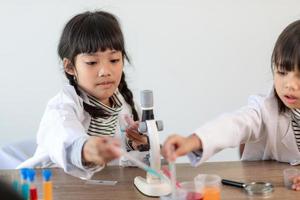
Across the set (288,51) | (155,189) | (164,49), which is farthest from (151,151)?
(164,49)

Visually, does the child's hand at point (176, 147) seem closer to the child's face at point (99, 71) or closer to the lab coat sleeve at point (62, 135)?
the lab coat sleeve at point (62, 135)

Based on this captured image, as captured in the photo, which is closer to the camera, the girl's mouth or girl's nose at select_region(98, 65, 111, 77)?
the girl's mouth

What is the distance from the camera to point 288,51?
3.61 ft

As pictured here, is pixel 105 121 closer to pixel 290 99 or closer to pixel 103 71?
pixel 103 71

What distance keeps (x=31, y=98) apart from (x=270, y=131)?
1.32 metres

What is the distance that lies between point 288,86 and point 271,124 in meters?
0.14

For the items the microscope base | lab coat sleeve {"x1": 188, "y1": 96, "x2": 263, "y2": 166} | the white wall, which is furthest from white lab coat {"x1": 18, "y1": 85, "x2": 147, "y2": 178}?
the white wall

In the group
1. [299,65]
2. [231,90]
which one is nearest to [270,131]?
[299,65]

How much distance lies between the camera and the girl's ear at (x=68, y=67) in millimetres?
1294

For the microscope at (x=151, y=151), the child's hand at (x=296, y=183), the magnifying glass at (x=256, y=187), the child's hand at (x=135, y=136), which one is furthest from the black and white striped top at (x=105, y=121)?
the child's hand at (x=296, y=183)

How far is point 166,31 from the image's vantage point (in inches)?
85.6

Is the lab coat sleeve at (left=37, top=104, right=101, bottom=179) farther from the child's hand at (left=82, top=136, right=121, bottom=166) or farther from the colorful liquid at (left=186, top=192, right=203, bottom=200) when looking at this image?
the colorful liquid at (left=186, top=192, right=203, bottom=200)

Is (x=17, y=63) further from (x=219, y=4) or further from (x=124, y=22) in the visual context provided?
(x=219, y=4)

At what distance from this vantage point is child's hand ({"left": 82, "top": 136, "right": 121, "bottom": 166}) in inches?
29.1
